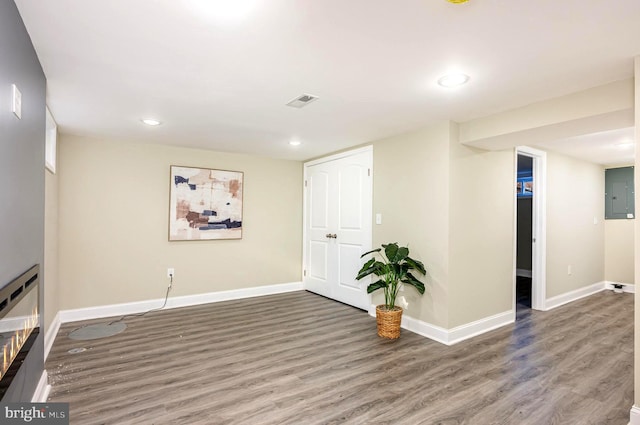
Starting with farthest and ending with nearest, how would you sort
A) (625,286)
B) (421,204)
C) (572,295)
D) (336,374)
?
1. (625,286)
2. (572,295)
3. (421,204)
4. (336,374)

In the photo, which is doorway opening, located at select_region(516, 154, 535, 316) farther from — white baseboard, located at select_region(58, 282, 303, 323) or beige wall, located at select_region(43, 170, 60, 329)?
beige wall, located at select_region(43, 170, 60, 329)

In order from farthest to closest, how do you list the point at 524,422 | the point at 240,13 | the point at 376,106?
1. the point at 376,106
2. the point at 524,422
3. the point at 240,13

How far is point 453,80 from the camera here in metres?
2.33

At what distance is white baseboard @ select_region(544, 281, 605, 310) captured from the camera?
15.1 feet

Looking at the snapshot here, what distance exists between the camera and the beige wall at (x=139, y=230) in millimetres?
3984

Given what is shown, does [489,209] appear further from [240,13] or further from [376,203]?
[240,13]

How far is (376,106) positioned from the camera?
114 inches

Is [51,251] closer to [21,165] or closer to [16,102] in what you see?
[21,165]

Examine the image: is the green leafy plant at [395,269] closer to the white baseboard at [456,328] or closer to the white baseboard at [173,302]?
the white baseboard at [456,328]

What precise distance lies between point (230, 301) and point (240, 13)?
13.3ft

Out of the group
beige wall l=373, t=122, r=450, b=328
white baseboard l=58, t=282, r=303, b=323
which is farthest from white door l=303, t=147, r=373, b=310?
white baseboard l=58, t=282, r=303, b=323

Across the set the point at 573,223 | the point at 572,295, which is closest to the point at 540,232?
the point at 573,223

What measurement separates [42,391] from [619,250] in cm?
768

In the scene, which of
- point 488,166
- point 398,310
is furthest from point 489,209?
point 398,310
